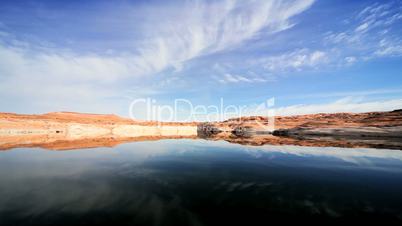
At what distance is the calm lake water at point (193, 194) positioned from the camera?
6.45 meters

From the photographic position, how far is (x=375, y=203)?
766cm

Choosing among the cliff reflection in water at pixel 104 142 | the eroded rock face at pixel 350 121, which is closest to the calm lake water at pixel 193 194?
the cliff reflection in water at pixel 104 142

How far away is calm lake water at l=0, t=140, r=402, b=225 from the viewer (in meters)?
6.45

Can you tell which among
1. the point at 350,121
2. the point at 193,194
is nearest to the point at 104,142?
the point at 193,194

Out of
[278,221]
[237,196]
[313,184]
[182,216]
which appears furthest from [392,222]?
[182,216]

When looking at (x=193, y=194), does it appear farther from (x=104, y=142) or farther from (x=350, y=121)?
(x=350, y=121)

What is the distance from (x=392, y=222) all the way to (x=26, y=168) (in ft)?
52.1

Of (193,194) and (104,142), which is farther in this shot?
(104,142)

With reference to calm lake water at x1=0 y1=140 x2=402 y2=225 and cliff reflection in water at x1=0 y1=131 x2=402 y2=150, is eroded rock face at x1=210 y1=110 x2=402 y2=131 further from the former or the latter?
calm lake water at x1=0 y1=140 x2=402 y2=225

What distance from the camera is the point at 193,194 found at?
8.44 m

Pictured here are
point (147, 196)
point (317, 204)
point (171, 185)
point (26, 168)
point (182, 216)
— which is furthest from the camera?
point (26, 168)

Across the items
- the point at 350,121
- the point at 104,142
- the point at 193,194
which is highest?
the point at 350,121

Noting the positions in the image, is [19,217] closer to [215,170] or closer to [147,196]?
[147,196]

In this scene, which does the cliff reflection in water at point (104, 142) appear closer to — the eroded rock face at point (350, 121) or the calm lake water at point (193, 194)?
the calm lake water at point (193, 194)
